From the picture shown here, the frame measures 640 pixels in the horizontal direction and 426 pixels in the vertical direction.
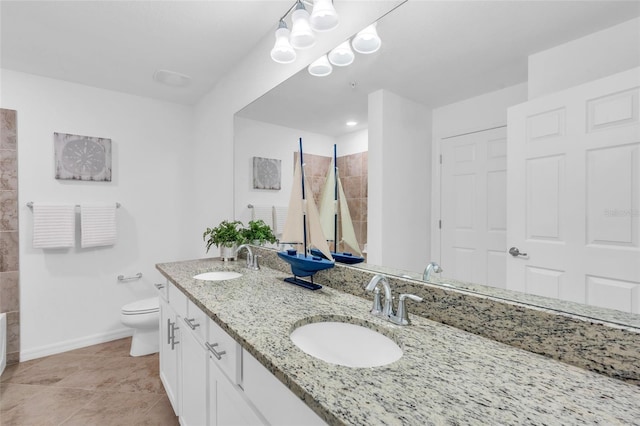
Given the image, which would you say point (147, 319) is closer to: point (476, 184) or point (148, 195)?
point (148, 195)

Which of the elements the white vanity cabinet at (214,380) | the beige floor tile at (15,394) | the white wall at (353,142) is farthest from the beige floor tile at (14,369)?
the white wall at (353,142)

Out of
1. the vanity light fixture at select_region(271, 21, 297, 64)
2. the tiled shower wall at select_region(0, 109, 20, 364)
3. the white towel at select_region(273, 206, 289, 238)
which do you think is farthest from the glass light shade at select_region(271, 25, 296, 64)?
the tiled shower wall at select_region(0, 109, 20, 364)

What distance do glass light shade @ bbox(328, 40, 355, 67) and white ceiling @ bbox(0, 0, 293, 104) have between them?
47 centimetres

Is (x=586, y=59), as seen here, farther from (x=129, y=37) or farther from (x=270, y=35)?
(x=129, y=37)

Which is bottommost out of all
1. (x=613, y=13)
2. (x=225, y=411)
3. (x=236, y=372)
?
(x=225, y=411)

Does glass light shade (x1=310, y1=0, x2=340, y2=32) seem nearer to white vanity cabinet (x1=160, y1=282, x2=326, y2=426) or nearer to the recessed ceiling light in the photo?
white vanity cabinet (x1=160, y1=282, x2=326, y2=426)

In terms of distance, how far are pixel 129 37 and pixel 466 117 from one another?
2.11 m

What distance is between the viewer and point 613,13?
2.24ft

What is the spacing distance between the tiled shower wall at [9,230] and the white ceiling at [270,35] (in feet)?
1.73

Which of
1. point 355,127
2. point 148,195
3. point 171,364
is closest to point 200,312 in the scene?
point 171,364

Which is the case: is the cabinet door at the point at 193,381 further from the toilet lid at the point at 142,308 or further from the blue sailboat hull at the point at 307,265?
the toilet lid at the point at 142,308

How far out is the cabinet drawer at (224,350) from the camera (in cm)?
92

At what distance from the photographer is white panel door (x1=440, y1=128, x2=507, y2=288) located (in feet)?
2.94

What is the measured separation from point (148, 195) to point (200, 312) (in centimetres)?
219
